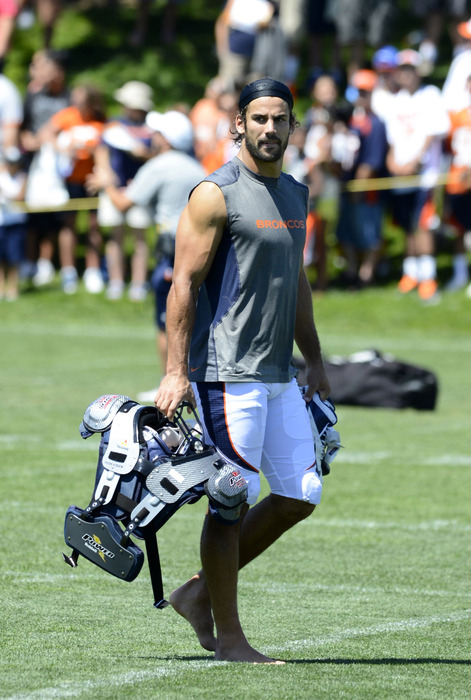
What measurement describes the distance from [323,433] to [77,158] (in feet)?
46.8

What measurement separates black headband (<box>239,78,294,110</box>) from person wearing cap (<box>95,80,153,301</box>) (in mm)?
10831

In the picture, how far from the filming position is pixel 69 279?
20.4 metres

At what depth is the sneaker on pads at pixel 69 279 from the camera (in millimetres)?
20328

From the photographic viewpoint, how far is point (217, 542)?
5434 millimetres

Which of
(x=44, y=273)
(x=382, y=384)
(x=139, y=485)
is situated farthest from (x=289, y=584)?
(x=44, y=273)

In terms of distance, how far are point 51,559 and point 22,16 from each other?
17431 mm

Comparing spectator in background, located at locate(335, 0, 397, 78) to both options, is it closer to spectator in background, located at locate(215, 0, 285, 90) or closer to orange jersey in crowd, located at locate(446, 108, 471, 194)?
spectator in background, located at locate(215, 0, 285, 90)

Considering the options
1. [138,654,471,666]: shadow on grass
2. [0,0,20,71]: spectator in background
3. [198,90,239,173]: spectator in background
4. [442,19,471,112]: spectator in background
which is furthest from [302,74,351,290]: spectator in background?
[138,654,471,666]: shadow on grass

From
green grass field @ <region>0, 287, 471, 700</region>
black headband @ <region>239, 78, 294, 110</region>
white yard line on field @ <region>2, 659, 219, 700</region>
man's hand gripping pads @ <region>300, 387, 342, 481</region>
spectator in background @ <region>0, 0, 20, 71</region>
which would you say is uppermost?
spectator in background @ <region>0, 0, 20, 71</region>

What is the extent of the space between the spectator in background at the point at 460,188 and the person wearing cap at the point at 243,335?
13.4 metres

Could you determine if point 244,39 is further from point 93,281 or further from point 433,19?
point 93,281

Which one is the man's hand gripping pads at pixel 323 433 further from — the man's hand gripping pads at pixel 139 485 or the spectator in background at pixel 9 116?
the spectator in background at pixel 9 116

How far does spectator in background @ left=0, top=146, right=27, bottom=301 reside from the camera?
64.0ft

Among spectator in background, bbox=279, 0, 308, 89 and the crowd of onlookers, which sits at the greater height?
spectator in background, bbox=279, 0, 308, 89
